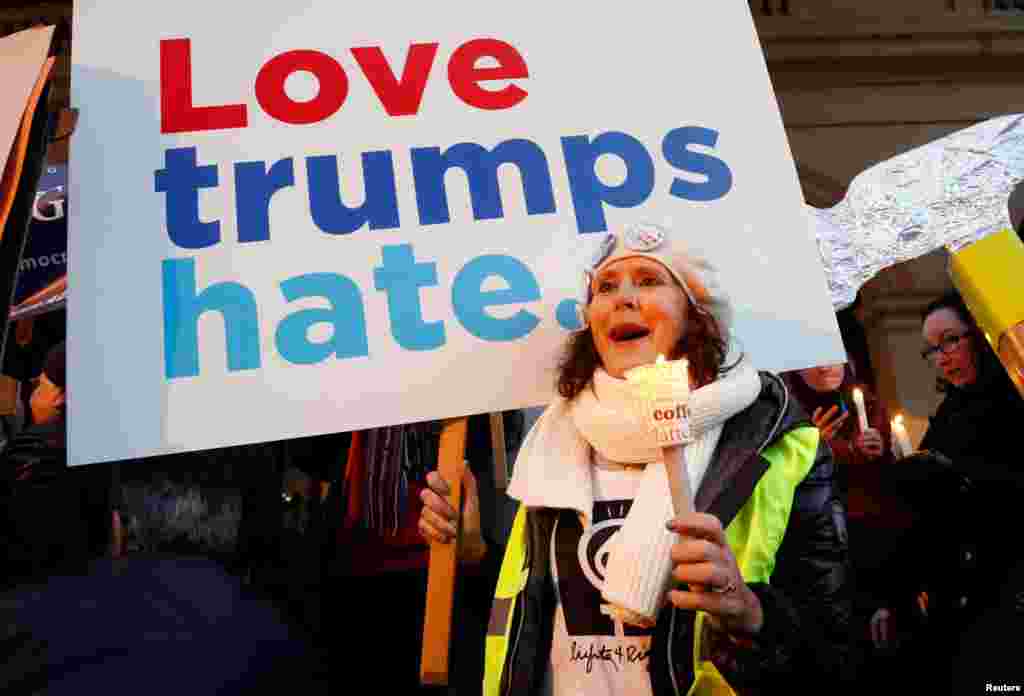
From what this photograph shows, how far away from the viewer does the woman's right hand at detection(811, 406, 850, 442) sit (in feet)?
11.4

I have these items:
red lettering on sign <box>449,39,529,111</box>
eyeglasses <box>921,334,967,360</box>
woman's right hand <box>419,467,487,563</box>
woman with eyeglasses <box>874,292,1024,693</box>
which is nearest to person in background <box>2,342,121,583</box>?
woman's right hand <box>419,467,487,563</box>

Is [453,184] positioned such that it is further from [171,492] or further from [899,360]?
[899,360]

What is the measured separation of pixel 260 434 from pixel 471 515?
1.41 feet

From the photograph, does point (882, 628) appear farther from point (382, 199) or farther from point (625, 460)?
point (382, 199)

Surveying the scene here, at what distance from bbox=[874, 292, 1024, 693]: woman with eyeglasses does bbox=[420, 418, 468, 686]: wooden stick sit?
3.28 feet

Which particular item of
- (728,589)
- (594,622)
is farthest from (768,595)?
(594,622)

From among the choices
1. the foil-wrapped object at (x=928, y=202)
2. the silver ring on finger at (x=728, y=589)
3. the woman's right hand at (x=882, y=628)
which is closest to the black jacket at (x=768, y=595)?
the silver ring on finger at (x=728, y=589)

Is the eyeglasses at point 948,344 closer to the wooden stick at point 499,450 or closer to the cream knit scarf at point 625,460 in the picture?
the cream knit scarf at point 625,460

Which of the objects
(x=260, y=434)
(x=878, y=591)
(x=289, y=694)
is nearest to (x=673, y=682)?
(x=289, y=694)

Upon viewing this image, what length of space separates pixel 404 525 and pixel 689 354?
2.96ft

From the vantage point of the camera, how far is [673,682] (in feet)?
4.99

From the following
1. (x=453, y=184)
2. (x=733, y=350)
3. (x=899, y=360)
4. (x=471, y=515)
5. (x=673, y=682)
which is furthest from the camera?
(x=899, y=360)

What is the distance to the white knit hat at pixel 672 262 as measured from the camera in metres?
1.82

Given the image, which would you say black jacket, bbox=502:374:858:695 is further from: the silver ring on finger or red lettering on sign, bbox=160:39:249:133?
red lettering on sign, bbox=160:39:249:133
